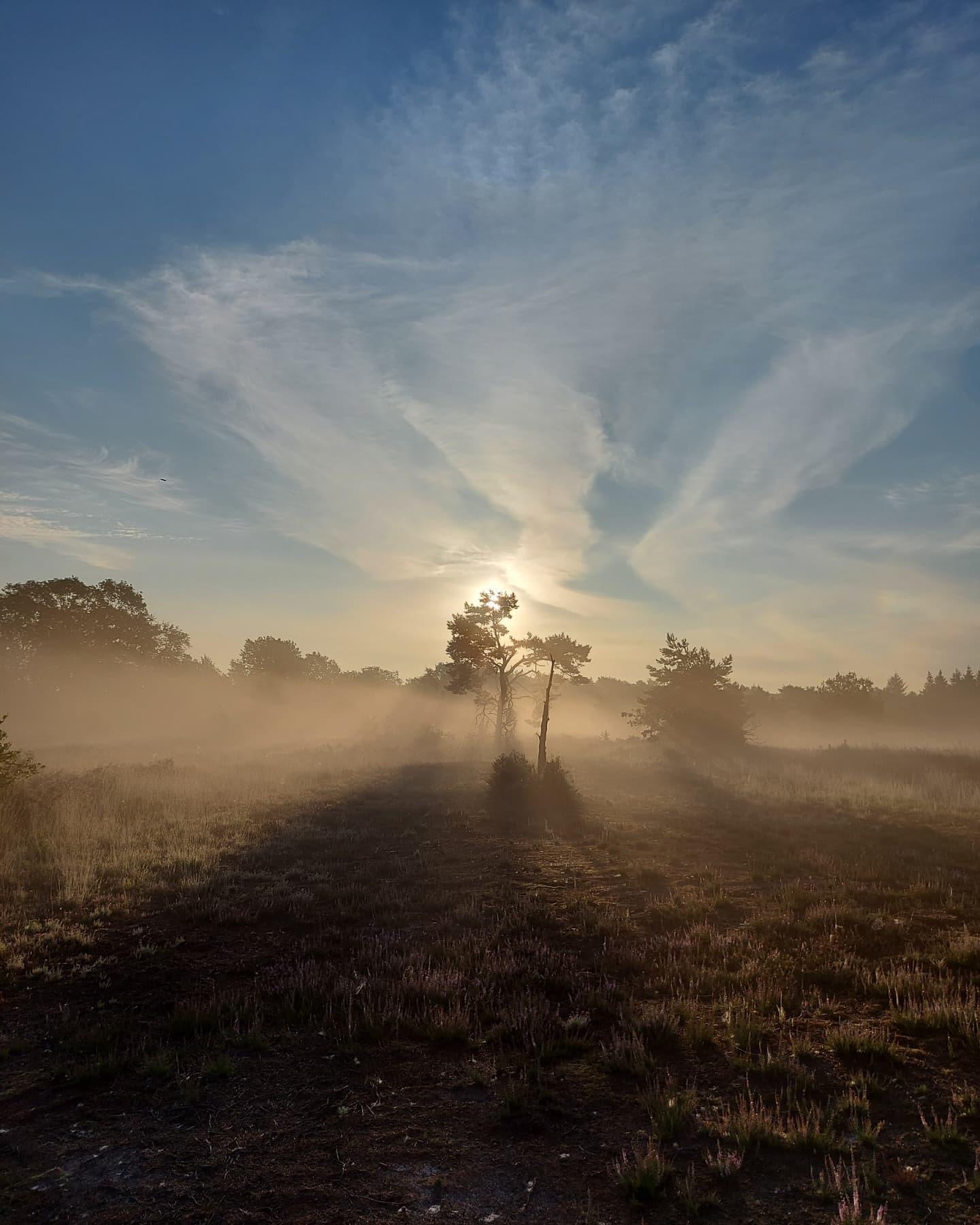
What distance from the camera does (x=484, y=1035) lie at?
6.15 m

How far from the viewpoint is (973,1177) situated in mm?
3955

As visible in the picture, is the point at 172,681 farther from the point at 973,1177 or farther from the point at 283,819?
the point at 973,1177

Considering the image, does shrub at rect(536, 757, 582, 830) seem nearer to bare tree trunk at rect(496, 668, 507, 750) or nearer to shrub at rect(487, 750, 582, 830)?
shrub at rect(487, 750, 582, 830)

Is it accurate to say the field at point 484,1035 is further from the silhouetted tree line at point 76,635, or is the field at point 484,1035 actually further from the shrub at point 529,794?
the silhouetted tree line at point 76,635

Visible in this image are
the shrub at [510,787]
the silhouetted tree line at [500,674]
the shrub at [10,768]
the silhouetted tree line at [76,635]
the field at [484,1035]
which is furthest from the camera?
the silhouetted tree line at [76,635]

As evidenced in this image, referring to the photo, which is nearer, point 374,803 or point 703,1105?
point 703,1105

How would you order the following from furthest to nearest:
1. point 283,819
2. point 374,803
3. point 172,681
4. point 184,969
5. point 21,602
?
point 172,681 < point 21,602 < point 374,803 < point 283,819 < point 184,969

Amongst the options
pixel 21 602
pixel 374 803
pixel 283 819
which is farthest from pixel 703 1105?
pixel 21 602

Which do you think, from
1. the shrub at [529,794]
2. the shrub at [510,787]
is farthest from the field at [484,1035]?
the shrub at [510,787]

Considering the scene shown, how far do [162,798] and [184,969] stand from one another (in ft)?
43.6

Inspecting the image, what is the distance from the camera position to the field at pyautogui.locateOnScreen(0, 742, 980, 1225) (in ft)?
13.4

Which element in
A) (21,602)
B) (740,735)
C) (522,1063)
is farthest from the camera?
(21,602)

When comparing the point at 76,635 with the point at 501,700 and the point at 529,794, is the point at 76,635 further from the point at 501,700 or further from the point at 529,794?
the point at 529,794

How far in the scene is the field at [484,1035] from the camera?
4.07 meters
